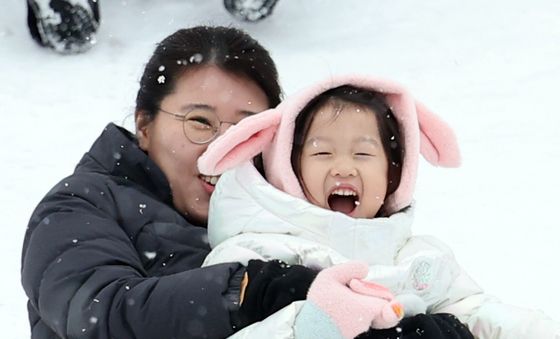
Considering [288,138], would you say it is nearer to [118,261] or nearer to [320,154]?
[320,154]

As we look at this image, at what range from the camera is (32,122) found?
704 centimetres

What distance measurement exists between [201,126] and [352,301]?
1013mm

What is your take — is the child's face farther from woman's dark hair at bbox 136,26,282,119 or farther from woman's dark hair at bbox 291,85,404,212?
woman's dark hair at bbox 136,26,282,119

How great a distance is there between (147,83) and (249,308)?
3.70 feet

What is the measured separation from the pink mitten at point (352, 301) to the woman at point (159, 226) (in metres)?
0.06

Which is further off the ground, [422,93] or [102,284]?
[102,284]

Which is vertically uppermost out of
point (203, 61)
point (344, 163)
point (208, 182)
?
point (203, 61)

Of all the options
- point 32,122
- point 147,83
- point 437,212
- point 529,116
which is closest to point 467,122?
point 529,116

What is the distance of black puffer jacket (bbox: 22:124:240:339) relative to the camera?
2.07 meters

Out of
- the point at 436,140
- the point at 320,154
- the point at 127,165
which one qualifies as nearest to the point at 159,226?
the point at 127,165

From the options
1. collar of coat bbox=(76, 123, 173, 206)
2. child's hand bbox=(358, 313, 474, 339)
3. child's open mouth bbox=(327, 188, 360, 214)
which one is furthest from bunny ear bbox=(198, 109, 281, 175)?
child's hand bbox=(358, 313, 474, 339)

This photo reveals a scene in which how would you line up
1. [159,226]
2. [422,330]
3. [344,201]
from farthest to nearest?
[159,226]
[344,201]
[422,330]

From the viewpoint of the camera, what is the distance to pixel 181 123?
278 cm

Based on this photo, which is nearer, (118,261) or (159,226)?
(118,261)
